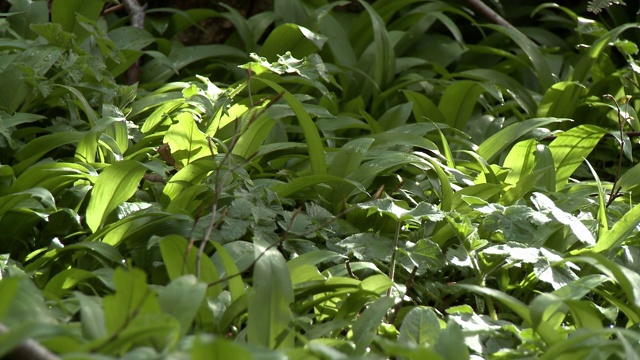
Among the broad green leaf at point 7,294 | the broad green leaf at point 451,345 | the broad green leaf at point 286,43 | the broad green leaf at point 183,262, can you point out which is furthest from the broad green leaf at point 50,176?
the broad green leaf at point 286,43

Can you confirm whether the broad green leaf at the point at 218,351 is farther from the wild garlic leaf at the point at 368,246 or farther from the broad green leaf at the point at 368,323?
the wild garlic leaf at the point at 368,246

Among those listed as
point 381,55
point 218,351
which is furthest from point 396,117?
point 218,351

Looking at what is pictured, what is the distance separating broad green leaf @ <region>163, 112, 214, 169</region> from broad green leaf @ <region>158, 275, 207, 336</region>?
2.67 ft

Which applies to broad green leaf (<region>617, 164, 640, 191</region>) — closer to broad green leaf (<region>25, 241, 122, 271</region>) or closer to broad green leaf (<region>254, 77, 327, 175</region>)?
broad green leaf (<region>254, 77, 327, 175</region>)

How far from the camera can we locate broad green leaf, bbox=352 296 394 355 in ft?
4.64

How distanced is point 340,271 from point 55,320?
653 millimetres

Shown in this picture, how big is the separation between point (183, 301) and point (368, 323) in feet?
1.21

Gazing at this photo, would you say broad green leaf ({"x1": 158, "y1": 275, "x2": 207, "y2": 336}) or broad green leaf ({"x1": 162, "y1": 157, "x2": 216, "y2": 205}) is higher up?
broad green leaf ({"x1": 158, "y1": 275, "x2": 207, "y2": 336})

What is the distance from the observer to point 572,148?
7.52 ft

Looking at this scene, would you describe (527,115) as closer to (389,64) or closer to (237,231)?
(389,64)

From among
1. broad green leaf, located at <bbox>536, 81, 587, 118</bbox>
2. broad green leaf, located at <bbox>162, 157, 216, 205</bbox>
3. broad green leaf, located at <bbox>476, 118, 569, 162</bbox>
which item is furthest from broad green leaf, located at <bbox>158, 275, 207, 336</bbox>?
broad green leaf, located at <bbox>536, 81, 587, 118</bbox>

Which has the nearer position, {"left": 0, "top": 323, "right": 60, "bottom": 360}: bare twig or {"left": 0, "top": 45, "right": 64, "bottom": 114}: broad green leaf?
{"left": 0, "top": 323, "right": 60, "bottom": 360}: bare twig

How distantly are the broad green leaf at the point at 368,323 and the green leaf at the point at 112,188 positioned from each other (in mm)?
688

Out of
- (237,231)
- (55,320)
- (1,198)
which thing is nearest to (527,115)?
(237,231)
